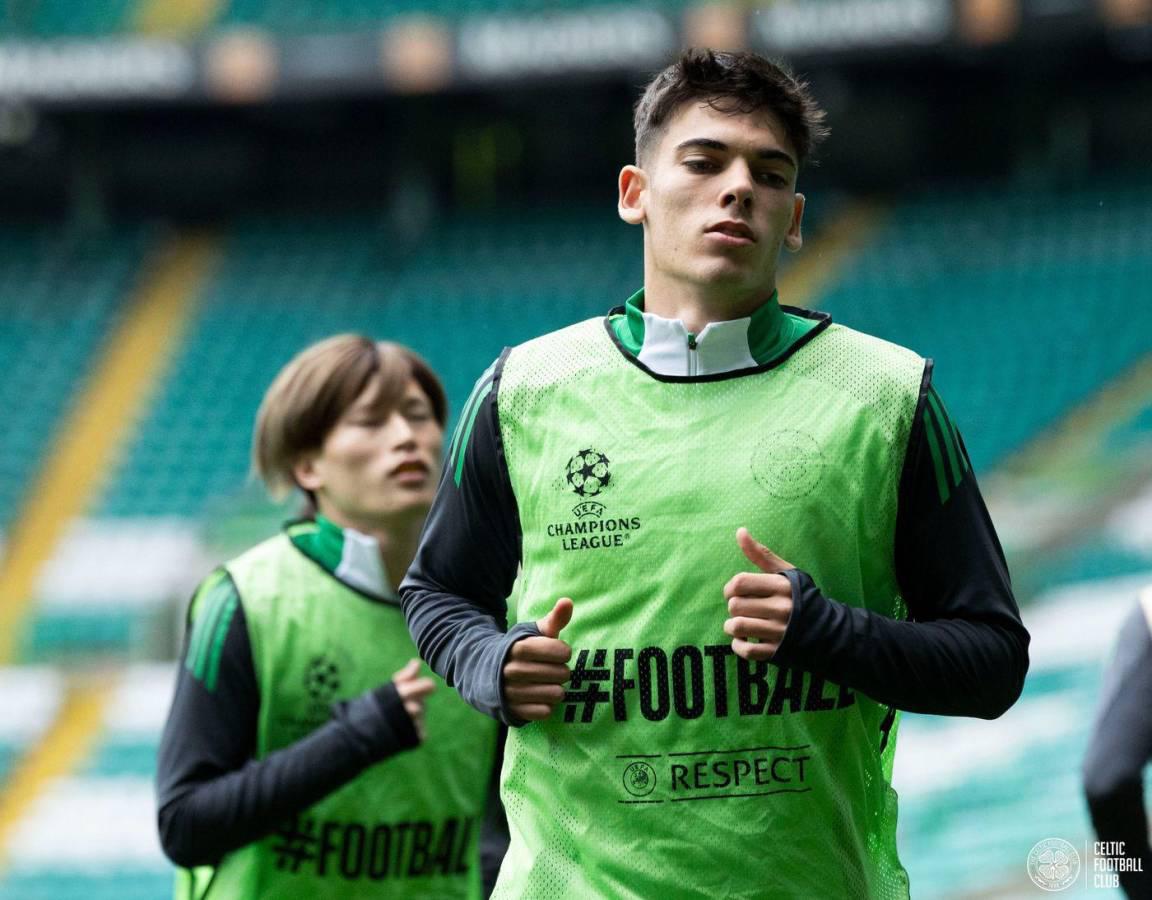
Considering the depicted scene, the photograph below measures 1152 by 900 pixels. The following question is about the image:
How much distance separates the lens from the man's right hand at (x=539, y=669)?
224 cm

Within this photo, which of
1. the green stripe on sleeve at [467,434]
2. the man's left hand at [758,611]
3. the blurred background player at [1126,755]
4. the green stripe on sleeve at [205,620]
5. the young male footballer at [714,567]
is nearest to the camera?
the man's left hand at [758,611]

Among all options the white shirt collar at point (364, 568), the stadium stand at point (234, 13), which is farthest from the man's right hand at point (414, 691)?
the stadium stand at point (234, 13)

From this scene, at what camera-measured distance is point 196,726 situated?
10.6ft

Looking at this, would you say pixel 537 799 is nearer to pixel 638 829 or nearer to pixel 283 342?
pixel 638 829

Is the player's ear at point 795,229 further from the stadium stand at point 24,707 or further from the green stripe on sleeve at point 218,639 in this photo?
the stadium stand at point 24,707

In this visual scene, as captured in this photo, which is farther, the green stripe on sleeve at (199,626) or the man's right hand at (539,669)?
the green stripe on sleeve at (199,626)

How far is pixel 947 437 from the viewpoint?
2391mm

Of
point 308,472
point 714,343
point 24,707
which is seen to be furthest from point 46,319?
point 714,343

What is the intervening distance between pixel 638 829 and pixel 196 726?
1244mm

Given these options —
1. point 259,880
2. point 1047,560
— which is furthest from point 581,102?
point 259,880

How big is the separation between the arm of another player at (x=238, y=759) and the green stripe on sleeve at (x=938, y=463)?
125 centimetres

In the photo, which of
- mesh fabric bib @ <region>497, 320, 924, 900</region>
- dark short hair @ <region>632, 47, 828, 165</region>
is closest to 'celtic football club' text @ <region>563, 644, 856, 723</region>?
mesh fabric bib @ <region>497, 320, 924, 900</region>

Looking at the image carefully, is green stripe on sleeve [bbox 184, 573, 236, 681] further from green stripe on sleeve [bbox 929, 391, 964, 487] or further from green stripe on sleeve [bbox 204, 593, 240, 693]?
green stripe on sleeve [bbox 929, 391, 964, 487]

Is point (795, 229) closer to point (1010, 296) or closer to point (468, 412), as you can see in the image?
point (468, 412)
